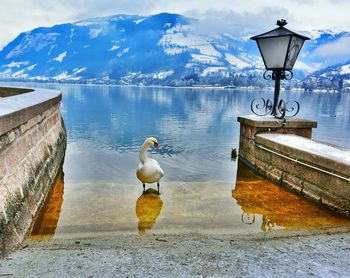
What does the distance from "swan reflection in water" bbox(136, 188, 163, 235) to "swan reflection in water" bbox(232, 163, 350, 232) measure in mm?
1563

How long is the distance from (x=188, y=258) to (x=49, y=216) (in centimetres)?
329

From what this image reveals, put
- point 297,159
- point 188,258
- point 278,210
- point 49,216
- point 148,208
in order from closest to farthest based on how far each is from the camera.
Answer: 1. point 188,258
2. point 49,216
3. point 278,210
4. point 148,208
5. point 297,159

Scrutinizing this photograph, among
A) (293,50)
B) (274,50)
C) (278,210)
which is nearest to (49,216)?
(278,210)

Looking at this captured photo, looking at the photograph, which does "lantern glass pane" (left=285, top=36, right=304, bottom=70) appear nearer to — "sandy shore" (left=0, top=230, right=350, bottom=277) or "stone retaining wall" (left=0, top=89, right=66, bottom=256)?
"sandy shore" (left=0, top=230, right=350, bottom=277)

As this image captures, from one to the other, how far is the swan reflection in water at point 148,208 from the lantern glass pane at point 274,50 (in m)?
4.57

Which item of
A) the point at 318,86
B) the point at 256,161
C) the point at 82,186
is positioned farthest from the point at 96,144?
the point at 318,86

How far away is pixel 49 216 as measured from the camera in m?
6.14

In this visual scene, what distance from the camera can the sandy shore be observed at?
11.3 ft

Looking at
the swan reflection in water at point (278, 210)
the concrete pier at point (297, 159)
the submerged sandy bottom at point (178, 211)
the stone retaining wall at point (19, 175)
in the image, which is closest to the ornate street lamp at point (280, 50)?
the concrete pier at point (297, 159)

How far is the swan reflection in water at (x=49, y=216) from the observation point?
5371 mm

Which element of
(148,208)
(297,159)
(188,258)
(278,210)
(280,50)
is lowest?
(148,208)

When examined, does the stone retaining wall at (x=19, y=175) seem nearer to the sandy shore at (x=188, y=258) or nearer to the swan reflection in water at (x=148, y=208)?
the sandy shore at (x=188, y=258)

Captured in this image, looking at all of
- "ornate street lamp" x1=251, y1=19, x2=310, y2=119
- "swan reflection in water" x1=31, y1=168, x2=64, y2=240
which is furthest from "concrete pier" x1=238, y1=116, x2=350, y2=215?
"swan reflection in water" x1=31, y1=168, x2=64, y2=240

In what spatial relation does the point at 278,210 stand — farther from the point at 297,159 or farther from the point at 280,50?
the point at 280,50
